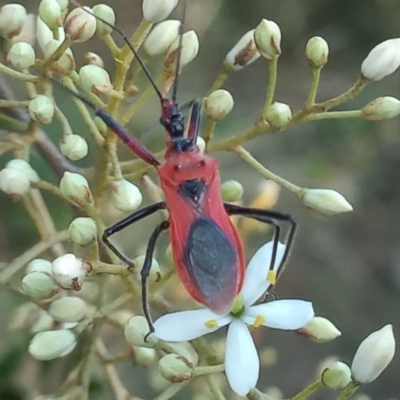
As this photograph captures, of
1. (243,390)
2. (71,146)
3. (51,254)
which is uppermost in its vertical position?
(71,146)

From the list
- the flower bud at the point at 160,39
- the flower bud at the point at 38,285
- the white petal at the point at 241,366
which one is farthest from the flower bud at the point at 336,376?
the flower bud at the point at 160,39

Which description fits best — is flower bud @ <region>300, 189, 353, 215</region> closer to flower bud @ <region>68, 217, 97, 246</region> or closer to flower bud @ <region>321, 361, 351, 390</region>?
flower bud @ <region>321, 361, 351, 390</region>

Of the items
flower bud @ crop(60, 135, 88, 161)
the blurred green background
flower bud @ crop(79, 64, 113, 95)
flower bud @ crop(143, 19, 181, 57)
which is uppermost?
flower bud @ crop(143, 19, 181, 57)

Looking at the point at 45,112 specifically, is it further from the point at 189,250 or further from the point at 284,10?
the point at 284,10

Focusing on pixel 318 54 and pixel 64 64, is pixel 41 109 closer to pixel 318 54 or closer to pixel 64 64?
pixel 64 64

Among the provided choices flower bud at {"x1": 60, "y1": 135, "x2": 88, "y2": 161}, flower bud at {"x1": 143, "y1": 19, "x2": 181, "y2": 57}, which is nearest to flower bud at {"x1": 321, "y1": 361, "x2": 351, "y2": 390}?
flower bud at {"x1": 60, "y1": 135, "x2": 88, "y2": 161}

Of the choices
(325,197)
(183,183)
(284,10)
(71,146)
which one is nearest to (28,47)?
(71,146)

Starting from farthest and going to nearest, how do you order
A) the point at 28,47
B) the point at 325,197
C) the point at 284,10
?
the point at 284,10
the point at 325,197
the point at 28,47

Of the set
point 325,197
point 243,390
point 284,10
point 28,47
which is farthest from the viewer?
point 284,10
